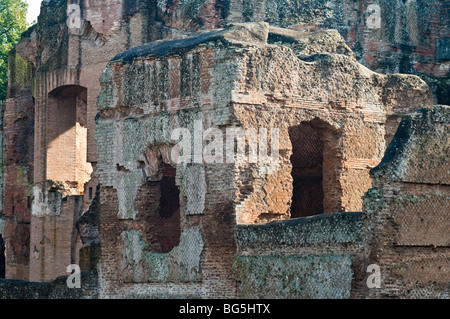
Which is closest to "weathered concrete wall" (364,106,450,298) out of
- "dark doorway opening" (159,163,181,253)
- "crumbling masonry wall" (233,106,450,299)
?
"crumbling masonry wall" (233,106,450,299)

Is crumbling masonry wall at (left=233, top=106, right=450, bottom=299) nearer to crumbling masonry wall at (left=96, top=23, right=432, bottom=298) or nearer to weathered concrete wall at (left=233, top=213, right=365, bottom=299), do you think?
weathered concrete wall at (left=233, top=213, right=365, bottom=299)

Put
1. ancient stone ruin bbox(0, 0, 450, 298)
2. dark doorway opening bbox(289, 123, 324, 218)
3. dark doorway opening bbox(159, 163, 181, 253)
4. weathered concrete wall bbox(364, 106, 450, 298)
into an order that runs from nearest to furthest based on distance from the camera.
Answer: weathered concrete wall bbox(364, 106, 450, 298)
ancient stone ruin bbox(0, 0, 450, 298)
dark doorway opening bbox(289, 123, 324, 218)
dark doorway opening bbox(159, 163, 181, 253)

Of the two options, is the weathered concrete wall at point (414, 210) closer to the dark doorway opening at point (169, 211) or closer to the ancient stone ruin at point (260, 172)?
the ancient stone ruin at point (260, 172)

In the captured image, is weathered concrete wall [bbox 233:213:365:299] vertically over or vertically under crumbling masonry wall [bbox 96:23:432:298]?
under

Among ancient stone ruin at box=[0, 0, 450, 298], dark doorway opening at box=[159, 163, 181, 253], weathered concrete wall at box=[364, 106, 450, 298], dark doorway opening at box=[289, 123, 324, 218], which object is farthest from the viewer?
dark doorway opening at box=[159, 163, 181, 253]

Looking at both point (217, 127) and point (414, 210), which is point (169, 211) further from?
point (414, 210)

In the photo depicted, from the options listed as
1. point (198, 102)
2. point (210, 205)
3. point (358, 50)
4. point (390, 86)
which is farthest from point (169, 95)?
point (358, 50)

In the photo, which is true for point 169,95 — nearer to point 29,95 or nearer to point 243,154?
point 243,154

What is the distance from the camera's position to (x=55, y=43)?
2370cm

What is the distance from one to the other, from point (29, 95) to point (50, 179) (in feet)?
8.06

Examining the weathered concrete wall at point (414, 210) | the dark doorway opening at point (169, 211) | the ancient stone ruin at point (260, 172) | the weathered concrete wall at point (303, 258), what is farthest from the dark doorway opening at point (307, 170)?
the weathered concrete wall at point (414, 210)

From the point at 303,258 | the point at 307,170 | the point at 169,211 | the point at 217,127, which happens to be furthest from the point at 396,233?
the point at 169,211

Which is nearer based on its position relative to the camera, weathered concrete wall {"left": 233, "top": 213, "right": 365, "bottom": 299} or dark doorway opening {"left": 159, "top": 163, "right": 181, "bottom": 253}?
weathered concrete wall {"left": 233, "top": 213, "right": 365, "bottom": 299}

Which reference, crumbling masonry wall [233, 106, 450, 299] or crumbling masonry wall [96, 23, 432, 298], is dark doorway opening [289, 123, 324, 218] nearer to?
crumbling masonry wall [96, 23, 432, 298]
